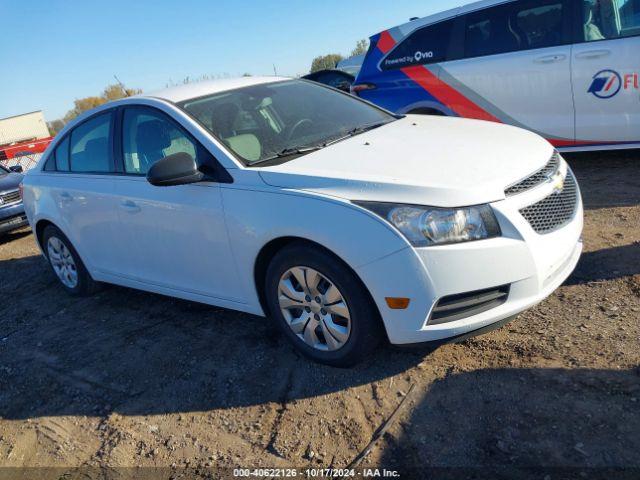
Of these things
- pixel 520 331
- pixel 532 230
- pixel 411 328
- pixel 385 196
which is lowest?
pixel 520 331

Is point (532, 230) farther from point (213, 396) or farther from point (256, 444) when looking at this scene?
point (213, 396)

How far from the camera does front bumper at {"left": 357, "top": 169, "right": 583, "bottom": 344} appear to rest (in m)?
2.73

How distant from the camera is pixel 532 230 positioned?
2863 millimetres

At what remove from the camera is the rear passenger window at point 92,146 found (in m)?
4.36

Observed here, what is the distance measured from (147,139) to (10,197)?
18.5 ft

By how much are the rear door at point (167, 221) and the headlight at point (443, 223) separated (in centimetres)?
114

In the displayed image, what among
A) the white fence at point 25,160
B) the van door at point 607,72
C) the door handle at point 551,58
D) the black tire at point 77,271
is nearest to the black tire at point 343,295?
the black tire at point 77,271

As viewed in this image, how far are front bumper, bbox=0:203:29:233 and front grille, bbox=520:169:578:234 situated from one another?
7.61m

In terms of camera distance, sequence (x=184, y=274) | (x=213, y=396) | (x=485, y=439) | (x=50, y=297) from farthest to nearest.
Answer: (x=50, y=297) < (x=184, y=274) < (x=213, y=396) < (x=485, y=439)

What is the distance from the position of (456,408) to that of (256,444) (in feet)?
3.22

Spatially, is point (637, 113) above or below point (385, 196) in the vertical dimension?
below

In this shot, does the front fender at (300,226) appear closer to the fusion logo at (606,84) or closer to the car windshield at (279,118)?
the car windshield at (279,118)

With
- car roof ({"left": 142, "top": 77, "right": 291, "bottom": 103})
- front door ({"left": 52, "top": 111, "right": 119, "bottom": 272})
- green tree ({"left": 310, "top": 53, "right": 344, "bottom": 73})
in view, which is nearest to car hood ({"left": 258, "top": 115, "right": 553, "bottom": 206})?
car roof ({"left": 142, "top": 77, "right": 291, "bottom": 103})

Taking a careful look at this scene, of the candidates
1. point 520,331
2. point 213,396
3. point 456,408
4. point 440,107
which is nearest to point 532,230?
point 520,331
